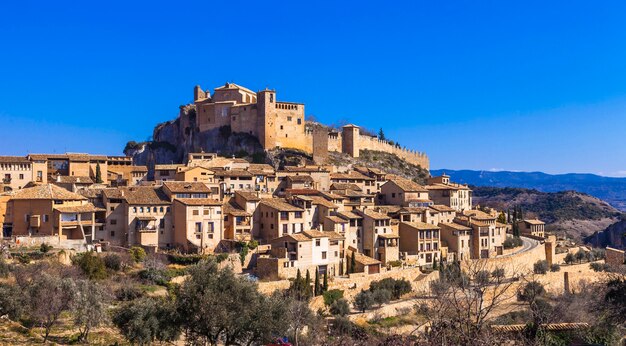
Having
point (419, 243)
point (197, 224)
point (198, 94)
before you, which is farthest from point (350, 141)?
point (197, 224)

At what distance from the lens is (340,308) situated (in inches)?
1535

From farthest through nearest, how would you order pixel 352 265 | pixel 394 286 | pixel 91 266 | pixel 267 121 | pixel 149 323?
pixel 267 121 < pixel 352 265 < pixel 394 286 < pixel 91 266 < pixel 149 323

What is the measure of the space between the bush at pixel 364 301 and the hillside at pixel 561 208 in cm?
7540

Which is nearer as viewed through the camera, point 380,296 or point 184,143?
point 380,296

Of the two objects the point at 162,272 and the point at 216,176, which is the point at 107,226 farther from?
the point at 216,176

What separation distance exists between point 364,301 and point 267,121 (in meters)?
41.4

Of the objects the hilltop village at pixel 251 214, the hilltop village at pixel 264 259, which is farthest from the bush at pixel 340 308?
the hilltop village at pixel 251 214

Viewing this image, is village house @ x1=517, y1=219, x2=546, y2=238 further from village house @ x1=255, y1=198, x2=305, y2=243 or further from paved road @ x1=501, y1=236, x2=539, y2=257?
village house @ x1=255, y1=198, x2=305, y2=243

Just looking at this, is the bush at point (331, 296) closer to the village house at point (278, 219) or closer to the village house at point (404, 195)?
the village house at point (278, 219)

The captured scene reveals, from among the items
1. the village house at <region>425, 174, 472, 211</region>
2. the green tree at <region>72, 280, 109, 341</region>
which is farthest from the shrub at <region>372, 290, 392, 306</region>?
the village house at <region>425, 174, 472, 211</region>

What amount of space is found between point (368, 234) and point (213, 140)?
35.8 metres

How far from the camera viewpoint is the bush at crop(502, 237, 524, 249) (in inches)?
2389

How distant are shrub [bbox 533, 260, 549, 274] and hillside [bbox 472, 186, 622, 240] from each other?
53626mm

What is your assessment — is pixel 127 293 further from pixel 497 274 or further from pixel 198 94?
pixel 198 94
